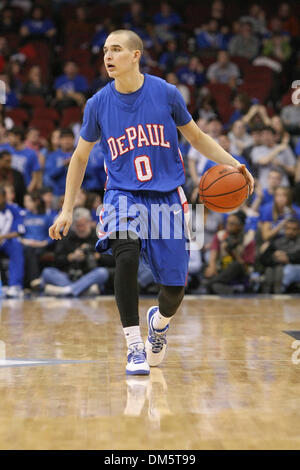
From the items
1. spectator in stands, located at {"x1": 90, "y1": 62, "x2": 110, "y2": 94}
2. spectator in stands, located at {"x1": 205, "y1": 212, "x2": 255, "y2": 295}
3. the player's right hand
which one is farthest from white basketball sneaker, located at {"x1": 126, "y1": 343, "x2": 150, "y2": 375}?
spectator in stands, located at {"x1": 90, "y1": 62, "x2": 110, "y2": 94}

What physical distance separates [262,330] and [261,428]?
270 cm

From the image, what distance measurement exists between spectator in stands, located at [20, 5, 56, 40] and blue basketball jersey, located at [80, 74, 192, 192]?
918 centimetres

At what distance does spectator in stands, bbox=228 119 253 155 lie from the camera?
952cm

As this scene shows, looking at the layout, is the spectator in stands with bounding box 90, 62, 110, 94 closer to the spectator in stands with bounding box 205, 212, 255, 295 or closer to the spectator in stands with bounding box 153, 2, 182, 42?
the spectator in stands with bounding box 153, 2, 182, 42

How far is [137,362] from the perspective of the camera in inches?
146

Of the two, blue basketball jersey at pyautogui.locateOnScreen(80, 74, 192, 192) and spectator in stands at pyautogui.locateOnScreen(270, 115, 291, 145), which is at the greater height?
blue basketball jersey at pyautogui.locateOnScreen(80, 74, 192, 192)

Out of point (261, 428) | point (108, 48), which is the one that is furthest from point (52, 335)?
point (261, 428)

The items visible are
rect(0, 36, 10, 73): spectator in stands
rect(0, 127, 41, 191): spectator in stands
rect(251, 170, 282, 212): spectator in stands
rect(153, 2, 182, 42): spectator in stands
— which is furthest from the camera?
rect(153, 2, 182, 42): spectator in stands

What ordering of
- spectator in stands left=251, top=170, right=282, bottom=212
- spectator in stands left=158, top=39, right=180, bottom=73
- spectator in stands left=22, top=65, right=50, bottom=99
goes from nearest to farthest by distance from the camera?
1. spectator in stands left=251, top=170, right=282, bottom=212
2. spectator in stands left=22, top=65, right=50, bottom=99
3. spectator in stands left=158, top=39, right=180, bottom=73

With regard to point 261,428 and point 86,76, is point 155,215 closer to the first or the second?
point 261,428

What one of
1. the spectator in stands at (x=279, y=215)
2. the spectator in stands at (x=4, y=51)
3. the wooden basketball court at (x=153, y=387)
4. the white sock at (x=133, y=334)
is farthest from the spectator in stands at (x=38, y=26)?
the white sock at (x=133, y=334)

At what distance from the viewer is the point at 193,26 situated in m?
13.2

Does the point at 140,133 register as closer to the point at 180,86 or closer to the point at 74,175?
A: the point at 74,175

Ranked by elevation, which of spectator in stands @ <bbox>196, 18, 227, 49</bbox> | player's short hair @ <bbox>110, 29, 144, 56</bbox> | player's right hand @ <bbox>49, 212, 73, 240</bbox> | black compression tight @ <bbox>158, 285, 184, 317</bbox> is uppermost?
spectator in stands @ <bbox>196, 18, 227, 49</bbox>
